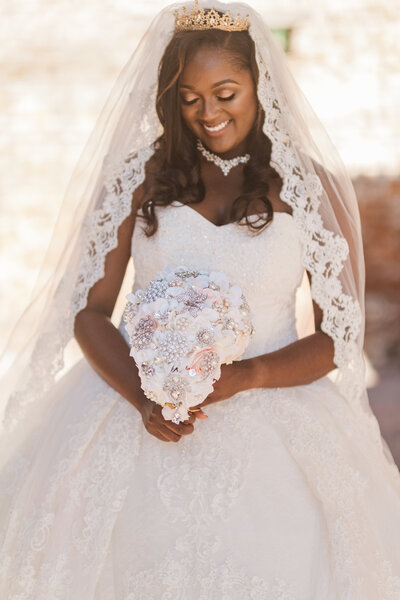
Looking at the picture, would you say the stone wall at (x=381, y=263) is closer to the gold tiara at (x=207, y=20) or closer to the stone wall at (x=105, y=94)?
the stone wall at (x=105, y=94)

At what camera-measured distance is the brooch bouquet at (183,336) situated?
1904 millimetres

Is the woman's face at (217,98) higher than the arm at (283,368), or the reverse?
the woman's face at (217,98)

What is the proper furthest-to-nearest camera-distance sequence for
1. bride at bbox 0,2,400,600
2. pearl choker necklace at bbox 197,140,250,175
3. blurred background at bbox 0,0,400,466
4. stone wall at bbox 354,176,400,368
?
stone wall at bbox 354,176,400,368 → blurred background at bbox 0,0,400,466 → pearl choker necklace at bbox 197,140,250,175 → bride at bbox 0,2,400,600

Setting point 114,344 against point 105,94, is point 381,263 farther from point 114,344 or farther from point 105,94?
point 114,344

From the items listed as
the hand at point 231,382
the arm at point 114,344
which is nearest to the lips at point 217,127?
the arm at point 114,344

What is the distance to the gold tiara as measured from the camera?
7.72ft

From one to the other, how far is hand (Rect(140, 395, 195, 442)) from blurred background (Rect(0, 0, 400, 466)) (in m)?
3.71

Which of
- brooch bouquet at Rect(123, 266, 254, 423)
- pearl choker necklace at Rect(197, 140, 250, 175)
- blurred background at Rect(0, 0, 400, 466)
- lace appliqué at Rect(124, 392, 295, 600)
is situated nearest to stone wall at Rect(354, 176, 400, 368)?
blurred background at Rect(0, 0, 400, 466)

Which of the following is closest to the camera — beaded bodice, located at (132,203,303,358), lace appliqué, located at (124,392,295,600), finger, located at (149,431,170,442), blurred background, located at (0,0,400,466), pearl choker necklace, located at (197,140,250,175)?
lace appliqué, located at (124,392,295,600)

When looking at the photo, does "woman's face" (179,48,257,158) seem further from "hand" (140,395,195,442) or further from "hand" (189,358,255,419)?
"hand" (140,395,195,442)

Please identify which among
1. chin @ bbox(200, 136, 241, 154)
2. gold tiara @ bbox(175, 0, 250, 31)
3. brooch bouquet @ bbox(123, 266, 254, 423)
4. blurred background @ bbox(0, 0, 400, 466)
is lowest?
blurred background @ bbox(0, 0, 400, 466)

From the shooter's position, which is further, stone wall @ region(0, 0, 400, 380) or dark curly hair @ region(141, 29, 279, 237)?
stone wall @ region(0, 0, 400, 380)

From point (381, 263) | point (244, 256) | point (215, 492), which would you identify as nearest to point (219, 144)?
point (244, 256)

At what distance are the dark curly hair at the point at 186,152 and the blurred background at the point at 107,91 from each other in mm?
3365
